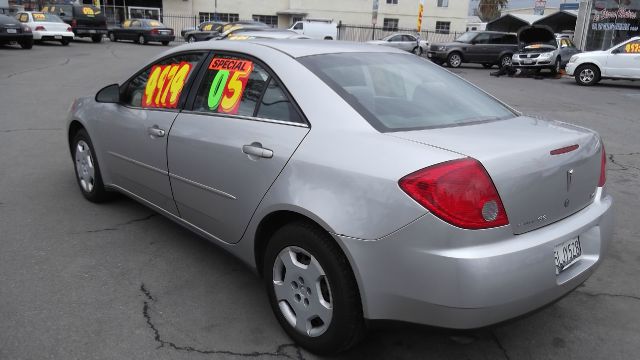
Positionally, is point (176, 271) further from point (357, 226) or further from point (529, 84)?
point (529, 84)

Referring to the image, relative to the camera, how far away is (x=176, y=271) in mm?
3576

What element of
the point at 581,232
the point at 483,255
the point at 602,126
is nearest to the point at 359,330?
the point at 483,255

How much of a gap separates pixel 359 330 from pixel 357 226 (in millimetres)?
529

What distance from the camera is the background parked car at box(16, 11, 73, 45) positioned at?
2353 centimetres

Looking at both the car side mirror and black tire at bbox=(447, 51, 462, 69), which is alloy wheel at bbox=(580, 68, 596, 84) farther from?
the car side mirror

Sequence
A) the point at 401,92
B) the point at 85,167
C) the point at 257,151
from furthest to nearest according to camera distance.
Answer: the point at 85,167
the point at 401,92
the point at 257,151

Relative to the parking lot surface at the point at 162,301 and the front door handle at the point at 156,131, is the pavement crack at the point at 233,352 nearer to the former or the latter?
the parking lot surface at the point at 162,301

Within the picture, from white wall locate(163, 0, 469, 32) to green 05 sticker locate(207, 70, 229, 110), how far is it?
47.2 meters

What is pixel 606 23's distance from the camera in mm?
25953

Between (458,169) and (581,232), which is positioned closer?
(458,169)

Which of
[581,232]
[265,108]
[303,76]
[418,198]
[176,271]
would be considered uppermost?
[303,76]

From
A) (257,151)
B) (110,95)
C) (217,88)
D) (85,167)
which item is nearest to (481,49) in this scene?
(85,167)

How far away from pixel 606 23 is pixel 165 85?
27.7 metres

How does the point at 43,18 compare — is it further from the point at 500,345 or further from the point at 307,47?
the point at 500,345
